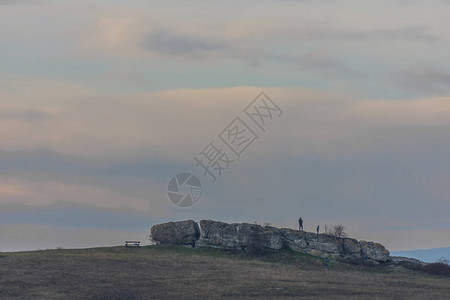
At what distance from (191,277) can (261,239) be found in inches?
761

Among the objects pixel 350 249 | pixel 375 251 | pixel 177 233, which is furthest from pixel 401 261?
pixel 177 233

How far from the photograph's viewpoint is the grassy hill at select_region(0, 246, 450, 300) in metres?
49.5

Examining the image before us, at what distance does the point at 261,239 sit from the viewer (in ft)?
245

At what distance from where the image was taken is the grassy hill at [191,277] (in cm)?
4947

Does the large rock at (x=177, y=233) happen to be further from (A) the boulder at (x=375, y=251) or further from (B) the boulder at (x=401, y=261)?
(B) the boulder at (x=401, y=261)

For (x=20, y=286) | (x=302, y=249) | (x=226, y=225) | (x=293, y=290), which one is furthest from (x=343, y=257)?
(x=20, y=286)

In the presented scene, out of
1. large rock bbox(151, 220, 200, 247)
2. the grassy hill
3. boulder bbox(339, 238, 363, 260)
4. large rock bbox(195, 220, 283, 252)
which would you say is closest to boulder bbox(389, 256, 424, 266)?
the grassy hill

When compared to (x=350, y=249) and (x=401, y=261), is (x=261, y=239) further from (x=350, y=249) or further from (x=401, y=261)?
(x=401, y=261)

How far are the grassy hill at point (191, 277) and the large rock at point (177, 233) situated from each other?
252 cm

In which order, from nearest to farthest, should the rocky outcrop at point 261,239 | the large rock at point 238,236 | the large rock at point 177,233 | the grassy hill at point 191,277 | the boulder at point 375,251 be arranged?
the grassy hill at point 191,277
the large rock at point 238,236
the rocky outcrop at point 261,239
the boulder at point 375,251
the large rock at point 177,233

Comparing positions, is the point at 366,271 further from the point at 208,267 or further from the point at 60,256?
the point at 60,256

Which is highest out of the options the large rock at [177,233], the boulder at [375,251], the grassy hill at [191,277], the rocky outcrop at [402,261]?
the large rock at [177,233]

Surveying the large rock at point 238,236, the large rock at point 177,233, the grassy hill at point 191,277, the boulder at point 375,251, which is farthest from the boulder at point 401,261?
the large rock at point 177,233

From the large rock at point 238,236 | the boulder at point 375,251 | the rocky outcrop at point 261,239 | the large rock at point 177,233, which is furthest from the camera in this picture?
the large rock at point 177,233
